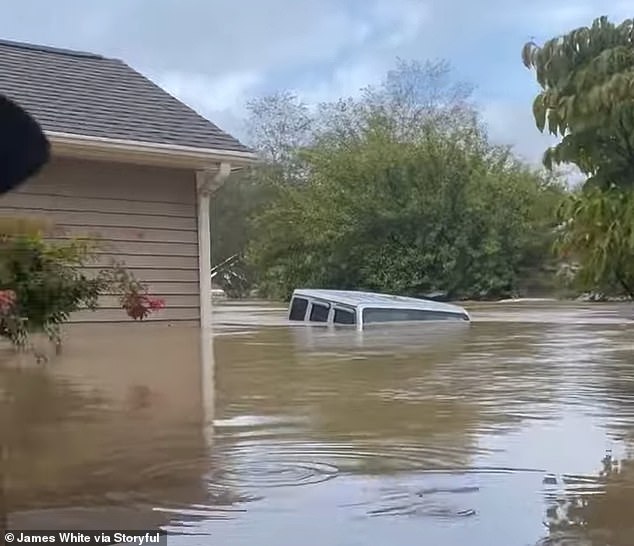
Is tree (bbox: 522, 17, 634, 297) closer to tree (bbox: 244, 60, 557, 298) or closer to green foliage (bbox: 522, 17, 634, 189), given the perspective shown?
green foliage (bbox: 522, 17, 634, 189)

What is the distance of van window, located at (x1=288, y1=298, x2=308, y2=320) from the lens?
1546 cm

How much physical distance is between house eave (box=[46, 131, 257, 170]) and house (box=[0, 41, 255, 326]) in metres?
0.01

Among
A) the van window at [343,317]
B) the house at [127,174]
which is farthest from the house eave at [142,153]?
the van window at [343,317]

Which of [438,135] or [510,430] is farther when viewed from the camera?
[438,135]

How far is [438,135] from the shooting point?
31.5m

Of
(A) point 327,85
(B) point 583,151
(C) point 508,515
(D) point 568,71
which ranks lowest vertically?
(C) point 508,515

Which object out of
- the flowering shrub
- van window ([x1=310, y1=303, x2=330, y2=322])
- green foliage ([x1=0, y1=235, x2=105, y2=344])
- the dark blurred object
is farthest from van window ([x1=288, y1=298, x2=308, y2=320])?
the dark blurred object

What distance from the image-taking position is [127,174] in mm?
10891

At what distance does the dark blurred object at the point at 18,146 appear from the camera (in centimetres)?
315

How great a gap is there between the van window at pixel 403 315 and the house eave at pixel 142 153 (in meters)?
3.02

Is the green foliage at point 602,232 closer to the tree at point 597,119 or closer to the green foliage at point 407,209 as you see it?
the tree at point 597,119

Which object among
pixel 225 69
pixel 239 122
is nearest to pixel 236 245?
pixel 239 122

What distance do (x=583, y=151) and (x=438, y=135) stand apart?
19154 millimetres

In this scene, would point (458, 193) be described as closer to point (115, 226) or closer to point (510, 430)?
point (115, 226)
